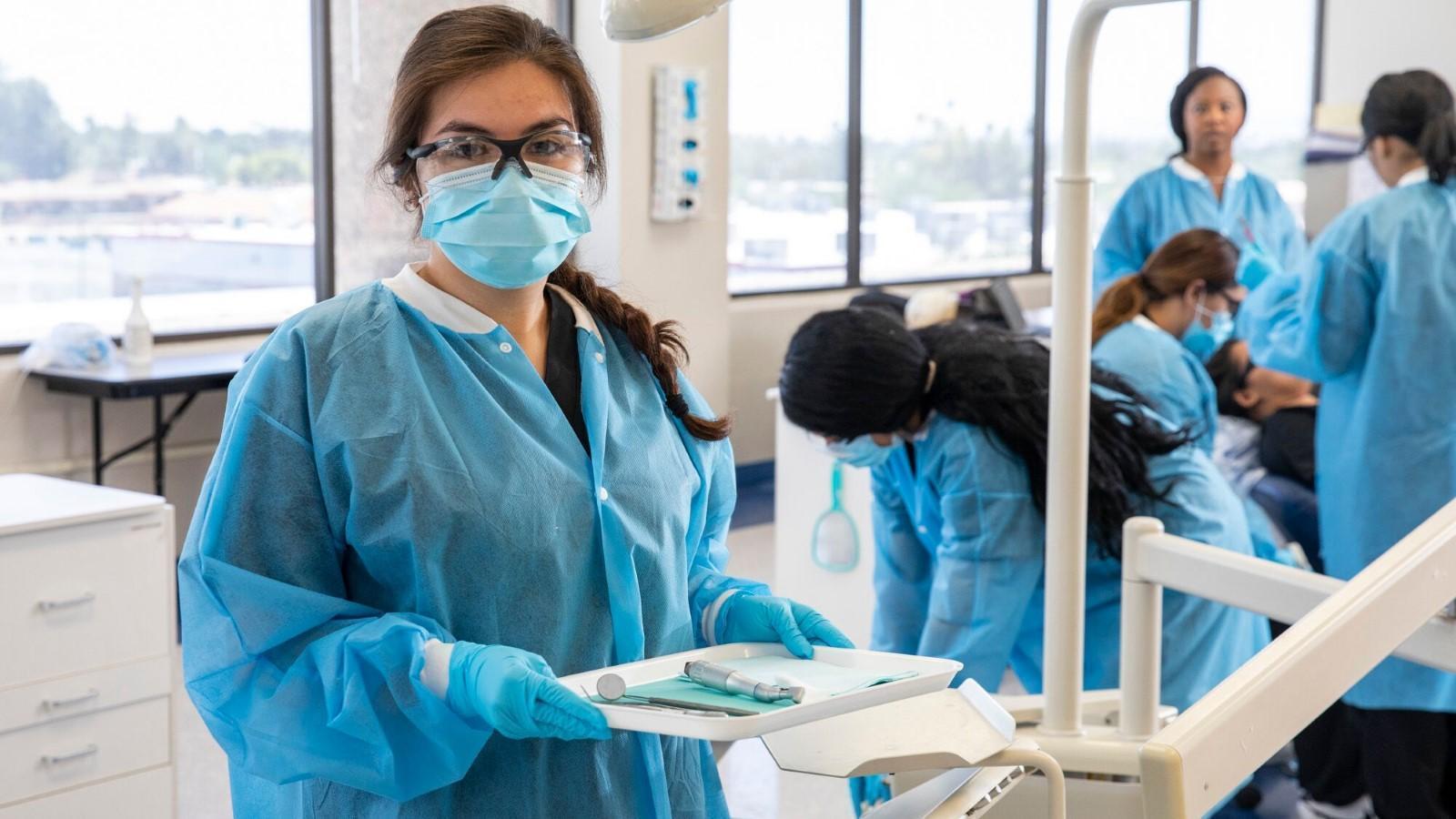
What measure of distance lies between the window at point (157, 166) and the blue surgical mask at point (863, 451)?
9.56 ft

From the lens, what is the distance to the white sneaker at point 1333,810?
2.91 m

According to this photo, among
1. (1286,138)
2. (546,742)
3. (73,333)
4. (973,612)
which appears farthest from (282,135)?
(1286,138)

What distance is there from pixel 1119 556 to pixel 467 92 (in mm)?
1212

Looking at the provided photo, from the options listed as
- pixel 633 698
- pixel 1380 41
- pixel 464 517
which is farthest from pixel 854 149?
pixel 633 698

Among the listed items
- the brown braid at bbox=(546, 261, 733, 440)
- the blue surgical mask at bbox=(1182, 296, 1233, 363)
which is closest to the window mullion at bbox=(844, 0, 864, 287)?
the blue surgical mask at bbox=(1182, 296, 1233, 363)

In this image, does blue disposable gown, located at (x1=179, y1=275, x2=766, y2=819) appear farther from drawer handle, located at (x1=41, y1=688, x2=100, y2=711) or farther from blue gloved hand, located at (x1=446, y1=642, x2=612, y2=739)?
drawer handle, located at (x1=41, y1=688, x2=100, y2=711)

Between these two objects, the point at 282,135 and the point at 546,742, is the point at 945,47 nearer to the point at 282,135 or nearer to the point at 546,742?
the point at 282,135

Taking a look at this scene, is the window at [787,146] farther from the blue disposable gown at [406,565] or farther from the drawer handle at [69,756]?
the blue disposable gown at [406,565]

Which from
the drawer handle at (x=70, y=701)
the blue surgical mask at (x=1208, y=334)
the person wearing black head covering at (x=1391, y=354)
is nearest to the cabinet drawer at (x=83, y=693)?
the drawer handle at (x=70, y=701)

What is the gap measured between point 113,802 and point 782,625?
168 cm

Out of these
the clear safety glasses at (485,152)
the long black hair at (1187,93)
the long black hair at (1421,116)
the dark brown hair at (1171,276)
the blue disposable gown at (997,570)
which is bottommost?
the blue disposable gown at (997,570)

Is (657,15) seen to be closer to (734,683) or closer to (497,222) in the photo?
(497,222)

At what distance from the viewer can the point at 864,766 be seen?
1.05 m

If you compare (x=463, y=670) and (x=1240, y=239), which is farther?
(x=1240, y=239)
